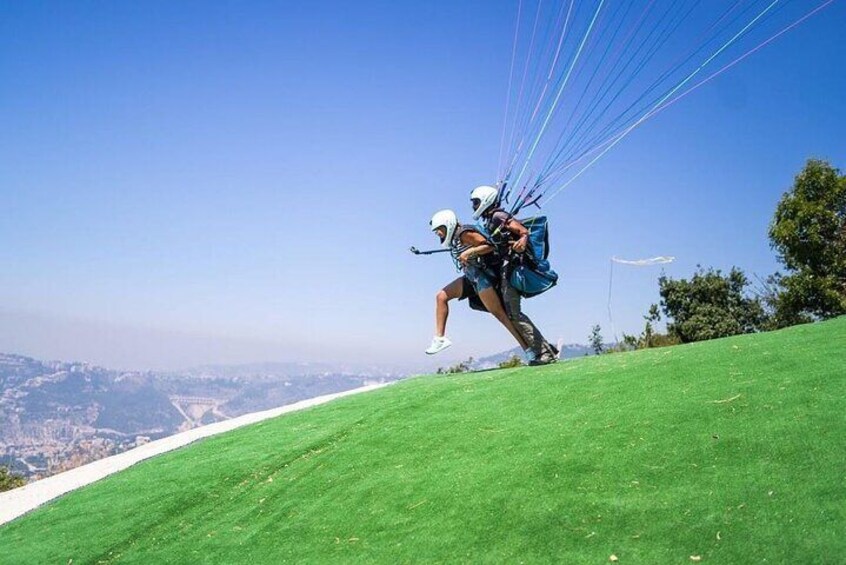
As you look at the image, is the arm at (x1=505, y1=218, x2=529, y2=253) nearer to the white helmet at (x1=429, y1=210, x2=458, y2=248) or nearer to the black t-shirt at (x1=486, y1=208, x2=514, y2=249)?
the black t-shirt at (x1=486, y1=208, x2=514, y2=249)

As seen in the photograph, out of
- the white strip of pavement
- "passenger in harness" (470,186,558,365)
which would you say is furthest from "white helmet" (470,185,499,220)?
the white strip of pavement

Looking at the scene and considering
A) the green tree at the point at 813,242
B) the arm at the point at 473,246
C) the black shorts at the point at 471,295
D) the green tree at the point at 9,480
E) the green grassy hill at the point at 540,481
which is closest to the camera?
the green grassy hill at the point at 540,481

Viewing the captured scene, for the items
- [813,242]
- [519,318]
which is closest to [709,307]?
[813,242]

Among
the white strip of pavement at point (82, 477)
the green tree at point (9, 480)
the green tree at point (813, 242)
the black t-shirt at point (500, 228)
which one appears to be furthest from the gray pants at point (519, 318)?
the green tree at point (813, 242)

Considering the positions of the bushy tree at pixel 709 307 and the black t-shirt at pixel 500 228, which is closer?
the black t-shirt at pixel 500 228

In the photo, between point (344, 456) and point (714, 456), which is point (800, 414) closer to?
point (714, 456)

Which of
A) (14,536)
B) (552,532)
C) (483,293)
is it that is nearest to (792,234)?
(483,293)

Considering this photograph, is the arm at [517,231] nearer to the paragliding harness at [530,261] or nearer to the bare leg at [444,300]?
the paragliding harness at [530,261]
